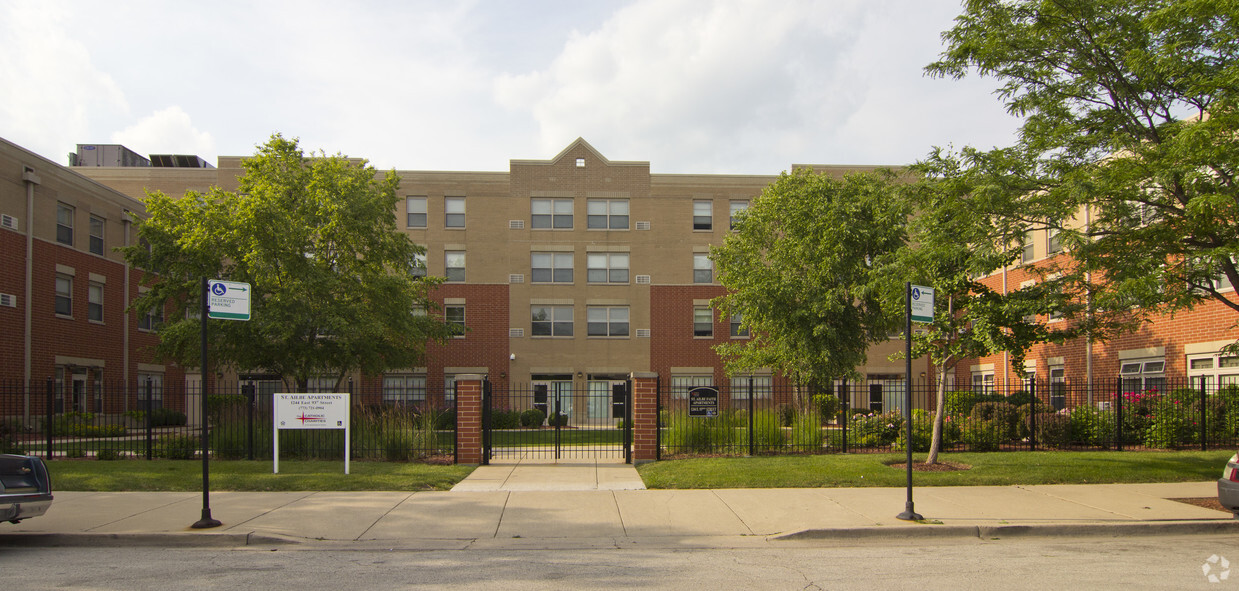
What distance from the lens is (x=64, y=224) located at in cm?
2977

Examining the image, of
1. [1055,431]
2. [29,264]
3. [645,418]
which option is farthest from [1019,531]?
[29,264]

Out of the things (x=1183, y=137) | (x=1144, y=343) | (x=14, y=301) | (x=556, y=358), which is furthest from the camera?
(x=556, y=358)

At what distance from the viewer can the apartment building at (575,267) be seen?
126 feet

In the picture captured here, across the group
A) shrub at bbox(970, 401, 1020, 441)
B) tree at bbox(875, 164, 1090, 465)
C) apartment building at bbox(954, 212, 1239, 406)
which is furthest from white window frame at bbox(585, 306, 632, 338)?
tree at bbox(875, 164, 1090, 465)

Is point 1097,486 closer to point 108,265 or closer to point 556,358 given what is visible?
point 556,358

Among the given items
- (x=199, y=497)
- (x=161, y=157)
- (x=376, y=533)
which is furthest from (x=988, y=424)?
(x=161, y=157)

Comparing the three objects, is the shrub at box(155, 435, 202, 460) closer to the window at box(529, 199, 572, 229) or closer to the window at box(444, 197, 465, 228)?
the window at box(444, 197, 465, 228)

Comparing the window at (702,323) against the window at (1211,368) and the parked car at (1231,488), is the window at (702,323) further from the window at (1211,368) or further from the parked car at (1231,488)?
the parked car at (1231,488)

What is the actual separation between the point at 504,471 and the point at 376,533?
582 cm

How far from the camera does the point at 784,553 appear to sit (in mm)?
9188

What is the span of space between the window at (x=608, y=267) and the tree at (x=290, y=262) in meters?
13.1

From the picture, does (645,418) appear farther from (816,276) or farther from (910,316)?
(816,276)

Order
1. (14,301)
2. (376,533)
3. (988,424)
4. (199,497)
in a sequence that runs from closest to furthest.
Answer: (376,533)
(199,497)
(988,424)
(14,301)

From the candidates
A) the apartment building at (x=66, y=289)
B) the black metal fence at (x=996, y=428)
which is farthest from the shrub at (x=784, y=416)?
the apartment building at (x=66, y=289)
